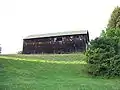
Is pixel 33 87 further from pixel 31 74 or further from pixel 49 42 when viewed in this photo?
pixel 49 42

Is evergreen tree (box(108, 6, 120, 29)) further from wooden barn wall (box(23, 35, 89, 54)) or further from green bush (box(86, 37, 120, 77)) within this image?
green bush (box(86, 37, 120, 77))

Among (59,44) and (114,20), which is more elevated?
(114,20)

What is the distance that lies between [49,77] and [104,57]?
25.3ft

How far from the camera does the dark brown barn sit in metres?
57.1

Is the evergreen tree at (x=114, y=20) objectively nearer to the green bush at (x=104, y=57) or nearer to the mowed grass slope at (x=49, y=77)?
the mowed grass slope at (x=49, y=77)

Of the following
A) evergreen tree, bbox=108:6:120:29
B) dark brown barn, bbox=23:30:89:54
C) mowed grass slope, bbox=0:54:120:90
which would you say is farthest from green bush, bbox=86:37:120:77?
evergreen tree, bbox=108:6:120:29

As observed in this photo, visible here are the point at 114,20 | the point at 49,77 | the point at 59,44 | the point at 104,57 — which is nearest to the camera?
the point at 49,77

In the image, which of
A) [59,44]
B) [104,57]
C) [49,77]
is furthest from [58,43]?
[49,77]

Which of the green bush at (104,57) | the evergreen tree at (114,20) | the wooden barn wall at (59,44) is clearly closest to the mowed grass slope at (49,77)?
the green bush at (104,57)

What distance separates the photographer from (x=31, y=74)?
31266mm

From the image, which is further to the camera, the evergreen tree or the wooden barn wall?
the evergreen tree

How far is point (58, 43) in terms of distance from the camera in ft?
190

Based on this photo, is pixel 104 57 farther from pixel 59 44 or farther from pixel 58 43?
pixel 58 43

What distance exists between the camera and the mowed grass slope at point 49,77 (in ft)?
77.7
